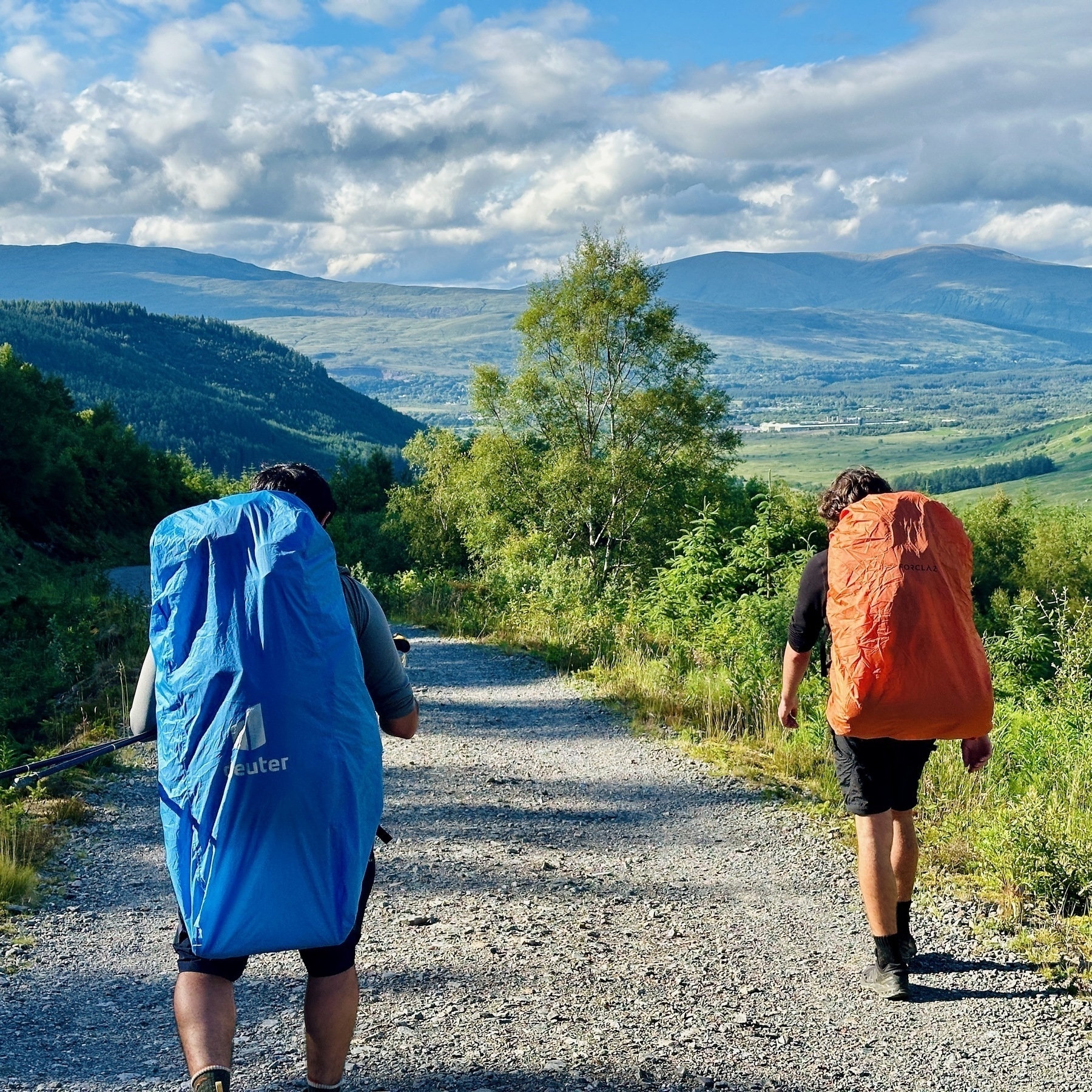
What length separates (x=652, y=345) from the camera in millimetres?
27719

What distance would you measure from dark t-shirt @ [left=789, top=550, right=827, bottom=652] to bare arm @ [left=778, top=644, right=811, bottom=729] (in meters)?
Result: 0.08

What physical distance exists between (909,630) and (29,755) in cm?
822

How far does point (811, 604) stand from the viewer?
164 inches

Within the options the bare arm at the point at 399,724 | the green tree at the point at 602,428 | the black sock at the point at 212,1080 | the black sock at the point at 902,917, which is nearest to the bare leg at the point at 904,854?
the black sock at the point at 902,917

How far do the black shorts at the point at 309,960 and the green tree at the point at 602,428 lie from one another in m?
23.8

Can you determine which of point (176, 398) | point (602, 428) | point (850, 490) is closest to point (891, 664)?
point (850, 490)

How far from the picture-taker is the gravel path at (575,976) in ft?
11.6

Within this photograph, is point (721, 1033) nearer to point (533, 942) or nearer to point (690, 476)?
point (533, 942)

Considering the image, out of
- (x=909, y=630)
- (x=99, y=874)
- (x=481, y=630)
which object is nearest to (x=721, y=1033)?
(x=909, y=630)

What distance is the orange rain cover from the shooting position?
3.82 meters

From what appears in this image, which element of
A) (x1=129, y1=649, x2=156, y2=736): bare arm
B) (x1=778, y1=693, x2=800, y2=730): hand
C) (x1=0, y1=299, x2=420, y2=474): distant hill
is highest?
(x1=0, y1=299, x2=420, y2=474): distant hill

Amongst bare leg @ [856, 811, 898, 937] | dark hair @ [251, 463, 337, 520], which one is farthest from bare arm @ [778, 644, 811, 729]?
dark hair @ [251, 463, 337, 520]

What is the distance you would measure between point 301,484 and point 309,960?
1.22m

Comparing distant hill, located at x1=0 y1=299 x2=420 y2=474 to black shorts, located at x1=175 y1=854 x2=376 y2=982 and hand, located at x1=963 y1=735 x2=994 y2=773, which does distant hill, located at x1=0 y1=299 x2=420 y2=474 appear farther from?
black shorts, located at x1=175 y1=854 x2=376 y2=982
